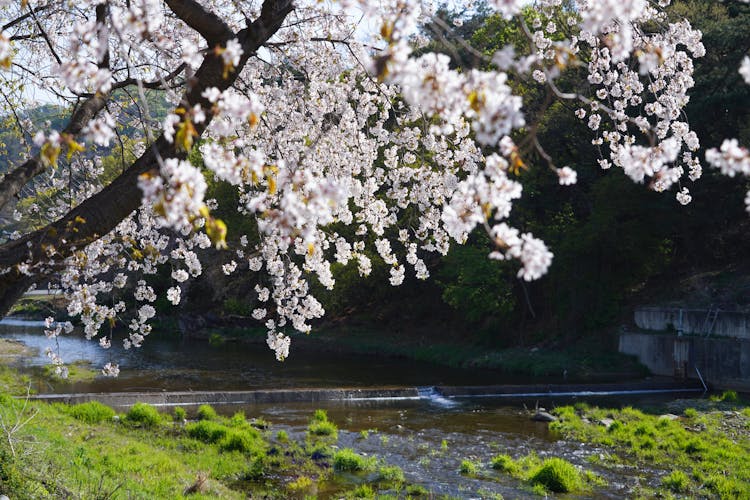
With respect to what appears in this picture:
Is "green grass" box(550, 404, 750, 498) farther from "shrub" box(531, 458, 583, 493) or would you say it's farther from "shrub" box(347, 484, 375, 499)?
"shrub" box(347, 484, 375, 499)

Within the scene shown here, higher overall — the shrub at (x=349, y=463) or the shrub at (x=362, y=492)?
the shrub at (x=349, y=463)

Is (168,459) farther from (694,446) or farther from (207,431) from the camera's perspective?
(694,446)

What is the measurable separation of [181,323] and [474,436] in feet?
82.6

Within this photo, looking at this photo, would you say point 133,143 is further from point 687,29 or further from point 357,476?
point 687,29

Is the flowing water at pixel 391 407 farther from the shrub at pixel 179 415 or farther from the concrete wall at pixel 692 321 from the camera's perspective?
the concrete wall at pixel 692 321

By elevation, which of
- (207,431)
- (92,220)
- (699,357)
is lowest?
(207,431)

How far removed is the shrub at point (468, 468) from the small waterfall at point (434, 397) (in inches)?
240

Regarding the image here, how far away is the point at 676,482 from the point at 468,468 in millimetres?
2766

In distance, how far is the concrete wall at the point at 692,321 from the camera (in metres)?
19.8

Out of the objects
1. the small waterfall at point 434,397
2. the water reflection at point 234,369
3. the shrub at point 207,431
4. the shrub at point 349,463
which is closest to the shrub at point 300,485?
the shrub at point 349,463

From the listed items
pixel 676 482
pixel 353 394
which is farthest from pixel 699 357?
pixel 676 482

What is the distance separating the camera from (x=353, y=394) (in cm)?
1736

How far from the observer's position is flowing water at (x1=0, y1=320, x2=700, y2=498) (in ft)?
35.2

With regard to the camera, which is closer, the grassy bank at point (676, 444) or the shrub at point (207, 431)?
the grassy bank at point (676, 444)
